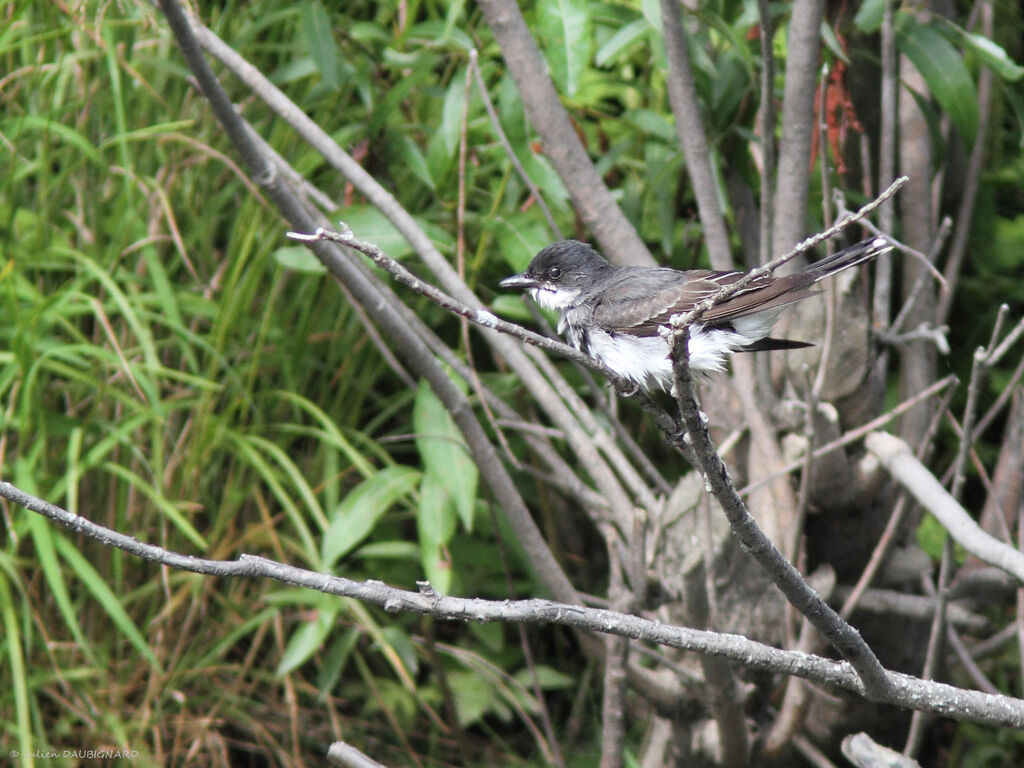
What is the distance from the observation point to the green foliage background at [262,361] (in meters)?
3.45

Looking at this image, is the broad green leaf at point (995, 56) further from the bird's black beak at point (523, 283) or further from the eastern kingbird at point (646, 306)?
the bird's black beak at point (523, 283)

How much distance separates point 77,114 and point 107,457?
1346 mm

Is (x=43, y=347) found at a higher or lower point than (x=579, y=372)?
higher

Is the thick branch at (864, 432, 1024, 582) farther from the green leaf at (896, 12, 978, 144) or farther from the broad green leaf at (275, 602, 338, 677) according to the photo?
the broad green leaf at (275, 602, 338, 677)

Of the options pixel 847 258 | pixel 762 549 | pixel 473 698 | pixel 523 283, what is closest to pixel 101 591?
pixel 473 698

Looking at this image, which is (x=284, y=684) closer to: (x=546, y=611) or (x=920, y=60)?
(x=546, y=611)

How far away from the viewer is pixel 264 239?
3.90 metres

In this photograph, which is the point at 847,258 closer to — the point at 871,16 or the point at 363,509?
the point at 871,16

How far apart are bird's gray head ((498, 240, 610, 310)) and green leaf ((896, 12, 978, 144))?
1187 millimetres

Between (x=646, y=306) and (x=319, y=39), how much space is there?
142 centimetres

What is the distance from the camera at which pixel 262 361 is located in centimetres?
394

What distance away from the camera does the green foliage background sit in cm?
345

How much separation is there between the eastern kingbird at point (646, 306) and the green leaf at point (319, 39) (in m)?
0.95

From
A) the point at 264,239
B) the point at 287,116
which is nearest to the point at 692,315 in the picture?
the point at 287,116
